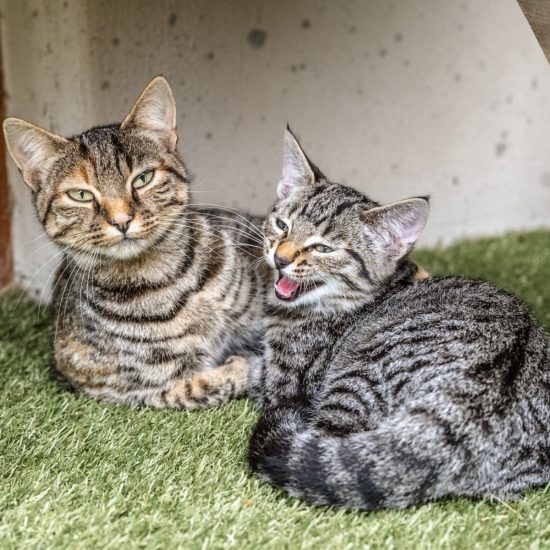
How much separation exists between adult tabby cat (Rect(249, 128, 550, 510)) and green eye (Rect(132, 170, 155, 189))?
51 cm

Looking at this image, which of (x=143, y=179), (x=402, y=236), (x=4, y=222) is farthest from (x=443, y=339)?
(x=4, y=222)

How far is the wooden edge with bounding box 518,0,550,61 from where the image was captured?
2507 mm

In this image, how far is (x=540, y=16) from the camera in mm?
2531

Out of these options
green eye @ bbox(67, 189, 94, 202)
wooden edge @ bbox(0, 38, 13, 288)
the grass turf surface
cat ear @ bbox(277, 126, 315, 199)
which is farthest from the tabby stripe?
wooden edge @ bbox(0, 38, 13, 288)

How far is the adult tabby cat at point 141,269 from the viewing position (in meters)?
2.78

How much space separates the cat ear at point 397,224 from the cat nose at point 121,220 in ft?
2.85

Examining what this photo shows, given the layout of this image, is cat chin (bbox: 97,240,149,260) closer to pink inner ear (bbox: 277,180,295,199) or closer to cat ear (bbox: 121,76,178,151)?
cat ear (bbox: 121,76,178,151)

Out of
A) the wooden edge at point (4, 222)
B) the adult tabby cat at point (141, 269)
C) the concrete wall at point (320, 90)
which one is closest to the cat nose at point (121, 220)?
the adult tabby cat at point (141, 269)

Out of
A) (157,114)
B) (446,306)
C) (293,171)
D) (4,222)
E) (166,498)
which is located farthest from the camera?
(4,222)

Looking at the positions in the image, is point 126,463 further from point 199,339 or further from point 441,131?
point 441,131

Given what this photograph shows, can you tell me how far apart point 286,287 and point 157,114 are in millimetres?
854

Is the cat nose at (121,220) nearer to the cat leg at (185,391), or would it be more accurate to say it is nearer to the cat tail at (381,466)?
the cat leg at (185,391)

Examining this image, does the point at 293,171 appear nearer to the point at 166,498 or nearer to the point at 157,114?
the point at 157,114

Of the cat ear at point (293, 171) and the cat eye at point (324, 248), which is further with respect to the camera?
the cat ear at point (293, 171)
